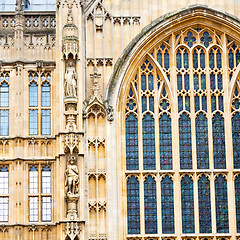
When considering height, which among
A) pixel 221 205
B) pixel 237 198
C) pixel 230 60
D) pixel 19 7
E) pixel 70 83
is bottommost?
pixel 221 205

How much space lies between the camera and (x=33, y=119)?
35.6m

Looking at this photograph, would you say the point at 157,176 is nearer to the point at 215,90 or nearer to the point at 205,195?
the point at 205,195

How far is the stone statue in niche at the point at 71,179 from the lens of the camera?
33.6 m

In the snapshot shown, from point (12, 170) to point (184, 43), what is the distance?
8858 mm

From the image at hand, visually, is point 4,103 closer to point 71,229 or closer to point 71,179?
point 71,179

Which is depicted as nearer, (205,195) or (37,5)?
(205,195)

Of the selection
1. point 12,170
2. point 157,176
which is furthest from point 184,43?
point 12,170

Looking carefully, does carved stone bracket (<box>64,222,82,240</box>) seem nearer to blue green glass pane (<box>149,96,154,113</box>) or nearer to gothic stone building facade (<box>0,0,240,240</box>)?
gothic stone building facade (<box>0,0,240,240</box>)

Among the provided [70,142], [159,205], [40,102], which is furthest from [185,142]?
[40,102]

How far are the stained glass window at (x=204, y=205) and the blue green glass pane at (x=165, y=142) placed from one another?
1510mm

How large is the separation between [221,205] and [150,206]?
285 centimetres

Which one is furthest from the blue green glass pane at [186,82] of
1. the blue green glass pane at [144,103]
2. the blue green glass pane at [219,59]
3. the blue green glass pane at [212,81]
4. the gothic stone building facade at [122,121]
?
the blue green glass pane at [144,103]

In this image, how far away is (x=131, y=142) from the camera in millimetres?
35281

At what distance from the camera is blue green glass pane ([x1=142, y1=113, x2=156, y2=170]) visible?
35125 mm
